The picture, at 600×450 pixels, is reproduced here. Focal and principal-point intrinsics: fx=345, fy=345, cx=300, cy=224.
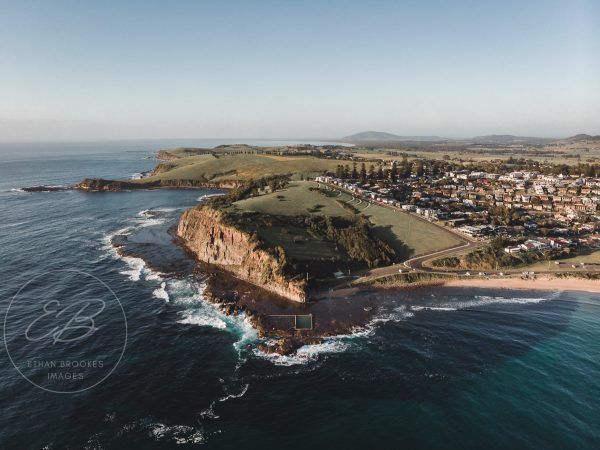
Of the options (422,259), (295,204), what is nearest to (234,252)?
(295,204)

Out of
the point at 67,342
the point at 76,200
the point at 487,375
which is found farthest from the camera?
the point at 76,200

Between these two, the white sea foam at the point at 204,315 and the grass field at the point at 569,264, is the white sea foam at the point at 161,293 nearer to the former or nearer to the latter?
the white sea foam at the point at 204,315

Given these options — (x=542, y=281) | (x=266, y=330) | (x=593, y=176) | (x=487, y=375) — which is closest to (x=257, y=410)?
(x=266, y=330)

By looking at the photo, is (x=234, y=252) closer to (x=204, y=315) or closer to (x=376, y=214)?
(x=204, y=315)

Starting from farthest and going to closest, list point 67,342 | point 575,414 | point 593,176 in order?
point 593,176
point 67,342
point 575,414

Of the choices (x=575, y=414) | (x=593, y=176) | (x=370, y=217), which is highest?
(x=593, y=176)

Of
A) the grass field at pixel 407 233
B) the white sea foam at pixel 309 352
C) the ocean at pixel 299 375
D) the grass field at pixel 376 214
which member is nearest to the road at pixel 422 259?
the grass field at pixel 407 233

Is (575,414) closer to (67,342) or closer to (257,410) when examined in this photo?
(257,410)
